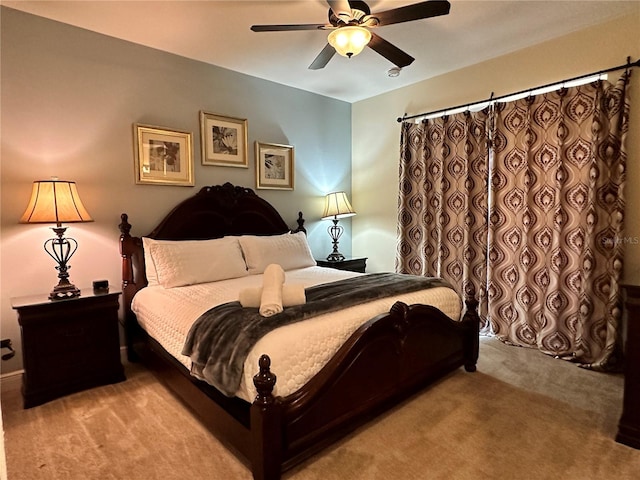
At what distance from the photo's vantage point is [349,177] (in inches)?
192

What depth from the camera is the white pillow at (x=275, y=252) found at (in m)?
3.37

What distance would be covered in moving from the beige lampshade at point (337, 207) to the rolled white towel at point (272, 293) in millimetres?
2221

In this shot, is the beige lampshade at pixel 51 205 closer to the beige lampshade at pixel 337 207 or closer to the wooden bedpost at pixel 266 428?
the wooden bedpost at pixel 266 428

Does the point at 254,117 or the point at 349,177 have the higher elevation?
the point at 254,117

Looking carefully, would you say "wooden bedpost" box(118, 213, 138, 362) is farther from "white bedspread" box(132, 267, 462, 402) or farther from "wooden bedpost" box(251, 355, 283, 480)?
"wooden bedpost" box(251, 355, 283, 480)

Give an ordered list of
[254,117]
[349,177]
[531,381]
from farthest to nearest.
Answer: [349,177]
[254,117]
[531,381]

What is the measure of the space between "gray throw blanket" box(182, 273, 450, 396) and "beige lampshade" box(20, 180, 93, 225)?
4.35 ft

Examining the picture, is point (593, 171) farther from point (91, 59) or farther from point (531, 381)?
point (91, 59)

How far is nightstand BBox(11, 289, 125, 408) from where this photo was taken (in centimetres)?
237

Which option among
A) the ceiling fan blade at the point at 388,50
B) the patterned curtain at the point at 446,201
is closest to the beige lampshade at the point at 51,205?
Answer: the ceiling fan blade at the point at 388,50

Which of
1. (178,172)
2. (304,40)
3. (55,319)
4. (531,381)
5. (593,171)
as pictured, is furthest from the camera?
(178,172)

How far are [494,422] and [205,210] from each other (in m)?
2.85

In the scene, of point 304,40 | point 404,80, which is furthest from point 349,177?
point 304,40

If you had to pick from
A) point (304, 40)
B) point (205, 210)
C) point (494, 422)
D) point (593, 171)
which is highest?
point (304, 40)
